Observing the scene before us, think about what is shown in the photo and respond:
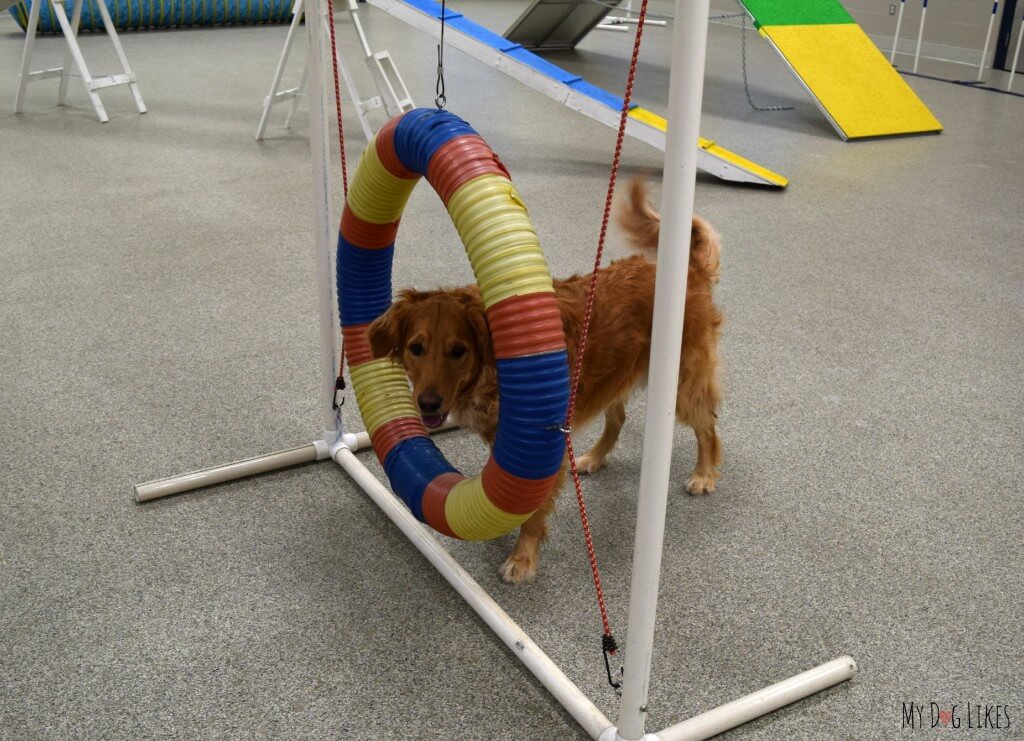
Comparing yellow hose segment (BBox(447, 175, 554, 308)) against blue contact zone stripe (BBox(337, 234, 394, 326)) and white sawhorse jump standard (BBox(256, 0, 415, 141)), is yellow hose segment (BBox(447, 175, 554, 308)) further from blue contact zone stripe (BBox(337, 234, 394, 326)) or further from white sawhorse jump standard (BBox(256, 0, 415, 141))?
white sawhorse jump standard (BBox(256, 0, 415, 141))

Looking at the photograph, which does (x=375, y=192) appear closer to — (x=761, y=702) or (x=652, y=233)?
(x=652, y=233)

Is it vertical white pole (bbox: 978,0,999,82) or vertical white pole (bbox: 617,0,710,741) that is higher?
vertical white pole (bbox: 617,0,710,741)

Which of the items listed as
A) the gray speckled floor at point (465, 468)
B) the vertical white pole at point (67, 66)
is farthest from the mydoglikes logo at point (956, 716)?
the vertical white pole at point (67, 66)

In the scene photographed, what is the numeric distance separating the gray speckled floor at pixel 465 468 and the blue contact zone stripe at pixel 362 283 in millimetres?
472

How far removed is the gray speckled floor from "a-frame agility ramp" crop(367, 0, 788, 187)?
0.17 m

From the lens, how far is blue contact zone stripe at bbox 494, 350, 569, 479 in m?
1.47

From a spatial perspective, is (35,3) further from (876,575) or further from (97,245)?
(876,575)

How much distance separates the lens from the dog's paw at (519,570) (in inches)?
77.6

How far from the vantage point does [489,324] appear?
61.6 inches

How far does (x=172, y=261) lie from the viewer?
369 centimetres

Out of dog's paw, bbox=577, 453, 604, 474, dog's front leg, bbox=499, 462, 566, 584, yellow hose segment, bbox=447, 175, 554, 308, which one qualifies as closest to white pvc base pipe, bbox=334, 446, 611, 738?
dog's front leg, bbox=499, 462, 566, 584

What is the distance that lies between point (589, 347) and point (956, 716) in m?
0.94

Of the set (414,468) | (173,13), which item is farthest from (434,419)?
(173,13)

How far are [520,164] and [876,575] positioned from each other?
360 centimetres
